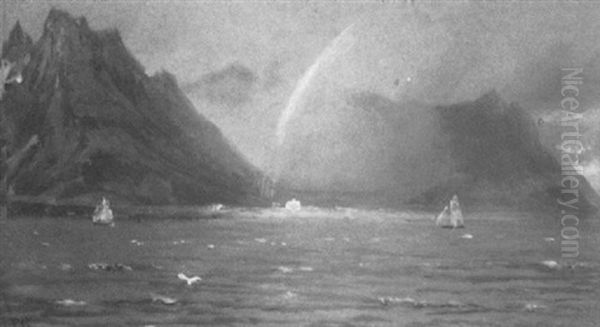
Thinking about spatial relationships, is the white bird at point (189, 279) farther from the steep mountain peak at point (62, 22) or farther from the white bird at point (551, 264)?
the white bird at point (551, 264)

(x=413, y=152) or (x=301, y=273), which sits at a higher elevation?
(x=413, y=152)

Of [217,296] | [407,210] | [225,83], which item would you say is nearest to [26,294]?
[217,296]

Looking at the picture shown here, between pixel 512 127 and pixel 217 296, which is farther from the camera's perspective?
pixel 512 127

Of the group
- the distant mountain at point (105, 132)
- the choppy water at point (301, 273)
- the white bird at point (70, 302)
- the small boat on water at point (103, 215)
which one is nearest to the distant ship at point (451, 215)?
the choppy water at point (301, 273)

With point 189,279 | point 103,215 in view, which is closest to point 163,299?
point 189,279

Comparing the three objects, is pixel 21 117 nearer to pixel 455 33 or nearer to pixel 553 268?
pixel 455 33

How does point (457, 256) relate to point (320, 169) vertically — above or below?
below

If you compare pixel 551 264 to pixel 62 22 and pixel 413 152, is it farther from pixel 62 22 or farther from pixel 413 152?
pixel 62 22
